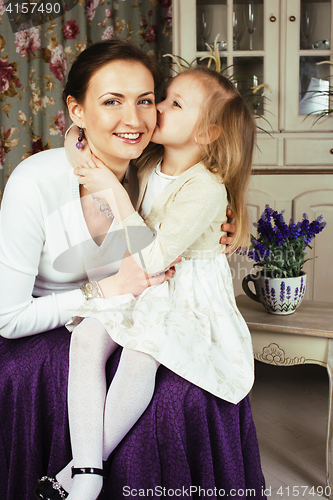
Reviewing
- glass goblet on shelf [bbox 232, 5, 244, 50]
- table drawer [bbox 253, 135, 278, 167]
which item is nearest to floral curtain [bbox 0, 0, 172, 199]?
glass goblet on shelf [bbox 232, 5, 244, 50]

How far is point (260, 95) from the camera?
2.52 metres

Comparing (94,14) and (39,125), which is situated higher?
(94,14)

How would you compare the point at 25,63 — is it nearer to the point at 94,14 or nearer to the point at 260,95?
the point at 94,14

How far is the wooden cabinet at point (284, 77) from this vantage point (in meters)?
2.46

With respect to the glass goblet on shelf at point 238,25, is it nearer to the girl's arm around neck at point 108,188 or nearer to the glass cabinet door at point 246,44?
the glass cabinet door at point 246,44

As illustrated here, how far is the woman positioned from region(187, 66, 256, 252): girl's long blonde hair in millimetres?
163


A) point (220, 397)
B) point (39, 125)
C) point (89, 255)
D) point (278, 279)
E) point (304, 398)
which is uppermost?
point (39, 125)

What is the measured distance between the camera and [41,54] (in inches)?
110

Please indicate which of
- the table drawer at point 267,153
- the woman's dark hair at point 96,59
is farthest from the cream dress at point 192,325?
the table drawer at point 267,153

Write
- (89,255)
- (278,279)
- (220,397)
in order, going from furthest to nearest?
(278,279)
(89,255)
(220,397)

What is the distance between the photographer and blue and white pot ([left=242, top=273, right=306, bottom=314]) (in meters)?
1.55

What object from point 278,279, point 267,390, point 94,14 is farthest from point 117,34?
point 267,390

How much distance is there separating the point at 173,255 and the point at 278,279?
0.58 meters

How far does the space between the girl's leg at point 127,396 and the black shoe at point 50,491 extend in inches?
4.5
